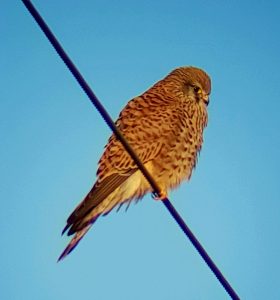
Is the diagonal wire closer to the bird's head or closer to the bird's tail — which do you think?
the bird's tail

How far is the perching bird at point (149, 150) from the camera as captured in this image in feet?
15.9

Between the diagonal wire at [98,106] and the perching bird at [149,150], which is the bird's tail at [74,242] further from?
the diagonal wire at [98,106]

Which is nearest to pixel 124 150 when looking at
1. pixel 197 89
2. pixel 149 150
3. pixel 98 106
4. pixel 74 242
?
pixel 149 150

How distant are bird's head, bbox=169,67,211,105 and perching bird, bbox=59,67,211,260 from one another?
3 centimetres

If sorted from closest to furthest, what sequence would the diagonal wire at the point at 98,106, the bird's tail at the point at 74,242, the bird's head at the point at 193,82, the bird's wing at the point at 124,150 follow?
1. the diagonal wire at the point at 98,106
2. the bird's tail at the point at 74,242
3. the bird's wing at the point at 124,150
4. the bird's head at the point at 193,82

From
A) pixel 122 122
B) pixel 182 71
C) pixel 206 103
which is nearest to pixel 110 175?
pixel 122 122

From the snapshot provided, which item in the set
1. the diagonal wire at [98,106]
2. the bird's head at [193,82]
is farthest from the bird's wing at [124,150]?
the diagonal wire at [98,106]

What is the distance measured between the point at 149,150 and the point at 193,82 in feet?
4.21

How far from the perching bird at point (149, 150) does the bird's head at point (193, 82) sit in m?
0.03

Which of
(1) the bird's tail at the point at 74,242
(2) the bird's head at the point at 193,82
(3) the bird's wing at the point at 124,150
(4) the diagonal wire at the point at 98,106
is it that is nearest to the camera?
(4) the diagonal wire at the point at 98,106

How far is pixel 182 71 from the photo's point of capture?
6.50 metres

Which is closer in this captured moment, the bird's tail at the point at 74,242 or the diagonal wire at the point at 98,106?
the diagonal wire at the point at 98,106

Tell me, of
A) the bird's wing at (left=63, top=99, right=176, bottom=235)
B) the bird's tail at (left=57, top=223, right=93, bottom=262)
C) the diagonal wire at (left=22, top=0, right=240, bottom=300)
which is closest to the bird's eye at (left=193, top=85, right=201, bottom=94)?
the bird's wing at (left=63, top=99, right=176, bottom=235)

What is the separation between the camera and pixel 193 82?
624 cm
